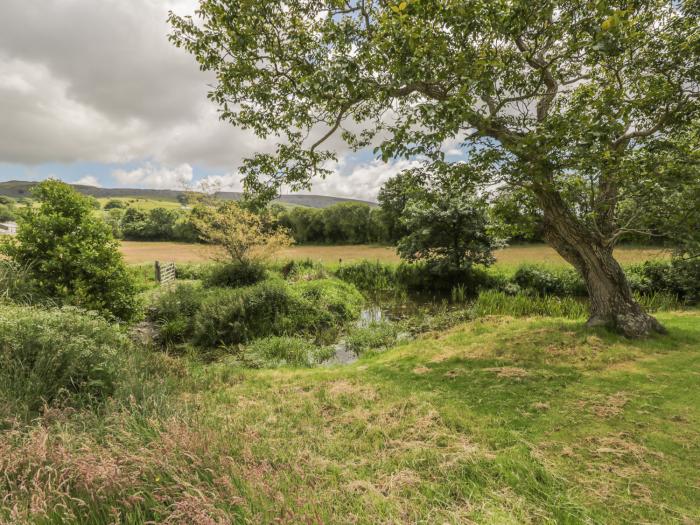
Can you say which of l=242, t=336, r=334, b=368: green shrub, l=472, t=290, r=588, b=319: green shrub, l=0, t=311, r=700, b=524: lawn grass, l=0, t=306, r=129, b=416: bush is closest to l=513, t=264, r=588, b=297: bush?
l=472, t=290, r=588, b=319: green shrub

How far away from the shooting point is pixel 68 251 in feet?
21.6

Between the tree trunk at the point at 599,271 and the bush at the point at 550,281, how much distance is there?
280 inches

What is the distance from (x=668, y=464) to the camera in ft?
10.2

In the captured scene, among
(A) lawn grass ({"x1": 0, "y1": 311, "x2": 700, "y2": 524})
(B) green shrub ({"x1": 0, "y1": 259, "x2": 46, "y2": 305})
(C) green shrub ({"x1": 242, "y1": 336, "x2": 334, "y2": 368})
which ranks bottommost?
(C) green shrub ({"x1": 242, "y1": 336, "x2": 334, "y2": 368})

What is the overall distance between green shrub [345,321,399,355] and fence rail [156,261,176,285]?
11786 mm

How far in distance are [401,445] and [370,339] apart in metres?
6.08

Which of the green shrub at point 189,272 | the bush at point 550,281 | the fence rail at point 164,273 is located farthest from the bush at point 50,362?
the green shrub at point 189,272

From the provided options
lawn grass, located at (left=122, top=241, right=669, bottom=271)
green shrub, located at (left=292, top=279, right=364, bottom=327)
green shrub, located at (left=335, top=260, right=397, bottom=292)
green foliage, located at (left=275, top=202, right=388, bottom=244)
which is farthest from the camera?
green foliage, located at (left=275, top=202, right=388, bottom=244)

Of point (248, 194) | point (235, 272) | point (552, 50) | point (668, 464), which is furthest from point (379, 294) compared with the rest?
point (668, 464)

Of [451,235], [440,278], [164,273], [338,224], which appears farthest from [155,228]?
[451,235]

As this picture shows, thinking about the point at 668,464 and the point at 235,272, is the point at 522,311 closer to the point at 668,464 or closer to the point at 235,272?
the point at 668,464

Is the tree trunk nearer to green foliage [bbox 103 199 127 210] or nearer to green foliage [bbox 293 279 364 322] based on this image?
green foliage [bbox 293 279 364 322]

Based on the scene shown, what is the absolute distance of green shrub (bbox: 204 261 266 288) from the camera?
1481 cm

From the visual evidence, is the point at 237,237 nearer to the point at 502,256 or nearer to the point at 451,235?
the point at 451,235
